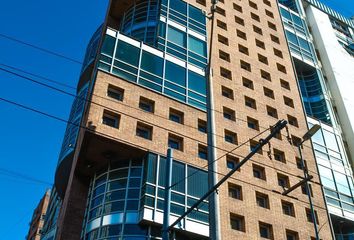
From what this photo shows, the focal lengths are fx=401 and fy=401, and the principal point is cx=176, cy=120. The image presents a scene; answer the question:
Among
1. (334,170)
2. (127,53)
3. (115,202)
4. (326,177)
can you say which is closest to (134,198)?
(115,202)

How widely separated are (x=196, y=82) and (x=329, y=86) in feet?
63.7

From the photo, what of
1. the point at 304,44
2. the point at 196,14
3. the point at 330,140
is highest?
the point at 304,44

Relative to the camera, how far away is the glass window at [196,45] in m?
30.5

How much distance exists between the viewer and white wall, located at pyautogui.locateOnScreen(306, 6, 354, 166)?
3781 cm

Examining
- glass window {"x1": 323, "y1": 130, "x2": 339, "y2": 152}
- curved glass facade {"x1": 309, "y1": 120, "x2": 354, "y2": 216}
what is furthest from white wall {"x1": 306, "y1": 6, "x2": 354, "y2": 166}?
curved glass facade {"x1": 309, "y1": 120, "x2": 354, "y2": 216}

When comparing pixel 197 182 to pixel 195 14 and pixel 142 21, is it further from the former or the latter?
pixel 195 14

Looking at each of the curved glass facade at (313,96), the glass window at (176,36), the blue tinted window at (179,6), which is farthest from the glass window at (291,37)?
the glass window at (176,36)

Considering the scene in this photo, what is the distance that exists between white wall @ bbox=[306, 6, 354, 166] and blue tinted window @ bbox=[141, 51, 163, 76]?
20.0m

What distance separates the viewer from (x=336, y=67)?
4244cm

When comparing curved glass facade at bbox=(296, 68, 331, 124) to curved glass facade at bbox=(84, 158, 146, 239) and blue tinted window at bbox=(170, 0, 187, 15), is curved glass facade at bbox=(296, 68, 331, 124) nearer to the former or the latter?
blue tinted window at bbox=(170, 0, 187, 15)

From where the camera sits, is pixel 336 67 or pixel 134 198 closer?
pixel 134 198

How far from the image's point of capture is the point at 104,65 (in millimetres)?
24734

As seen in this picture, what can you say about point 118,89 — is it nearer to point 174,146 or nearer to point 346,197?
point 174,146

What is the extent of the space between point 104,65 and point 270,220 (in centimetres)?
1396
